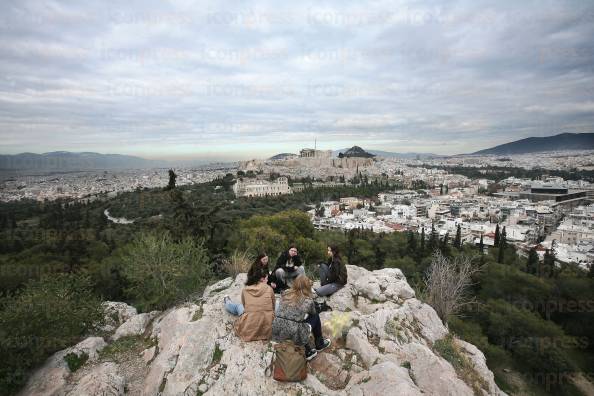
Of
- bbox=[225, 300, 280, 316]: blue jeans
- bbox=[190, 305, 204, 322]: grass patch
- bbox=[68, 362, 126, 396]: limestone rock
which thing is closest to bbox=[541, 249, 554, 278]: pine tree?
bbox=[225, 300, 280, 316]: blue jeans

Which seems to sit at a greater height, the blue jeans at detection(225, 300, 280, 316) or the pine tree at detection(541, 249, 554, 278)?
the blue jeans at detection(225, 300, 280, 316)

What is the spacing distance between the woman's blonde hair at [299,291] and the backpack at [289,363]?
0.56m

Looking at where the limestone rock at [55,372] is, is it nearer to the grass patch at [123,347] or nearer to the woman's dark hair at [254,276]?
the grass patch at [123,347]

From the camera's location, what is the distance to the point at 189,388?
14.0 ft

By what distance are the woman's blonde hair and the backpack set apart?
56cm

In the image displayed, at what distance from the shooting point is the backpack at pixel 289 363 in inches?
160

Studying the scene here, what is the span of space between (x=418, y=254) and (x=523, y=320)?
11942mm

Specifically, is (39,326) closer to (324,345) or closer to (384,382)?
(324,345)

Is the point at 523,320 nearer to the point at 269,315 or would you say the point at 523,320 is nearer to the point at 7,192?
the point at 269,315

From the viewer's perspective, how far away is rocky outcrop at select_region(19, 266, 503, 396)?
13.7 feet

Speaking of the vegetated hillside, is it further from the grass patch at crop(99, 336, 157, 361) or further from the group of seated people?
the group of seated people

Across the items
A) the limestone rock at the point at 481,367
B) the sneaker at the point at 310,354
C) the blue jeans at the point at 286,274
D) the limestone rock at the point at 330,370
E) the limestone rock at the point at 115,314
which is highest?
the blue jeans at the point at 286,274

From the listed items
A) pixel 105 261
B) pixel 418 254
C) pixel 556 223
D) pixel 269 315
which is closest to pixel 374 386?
pixel 269 315

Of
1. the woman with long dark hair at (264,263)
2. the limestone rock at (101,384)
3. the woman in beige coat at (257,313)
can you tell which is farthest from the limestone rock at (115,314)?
the woman in beige coat at (257,313)
